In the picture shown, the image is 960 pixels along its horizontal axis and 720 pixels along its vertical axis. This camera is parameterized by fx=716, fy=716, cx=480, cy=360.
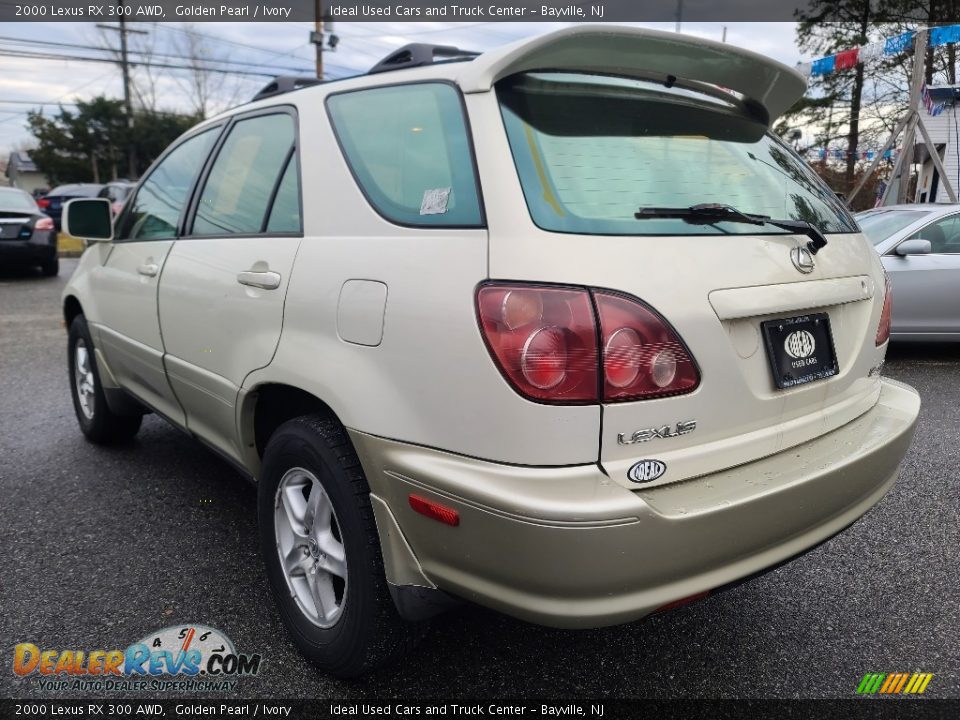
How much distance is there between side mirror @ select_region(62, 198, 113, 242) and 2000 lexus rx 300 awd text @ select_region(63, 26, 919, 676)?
1.58 metres

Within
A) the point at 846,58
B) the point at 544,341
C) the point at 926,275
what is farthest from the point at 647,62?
the point at 846,58

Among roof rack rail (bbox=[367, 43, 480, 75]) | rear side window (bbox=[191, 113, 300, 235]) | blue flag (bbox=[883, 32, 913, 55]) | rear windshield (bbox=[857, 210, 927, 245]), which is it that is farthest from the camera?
blue flag (bbox=[883, 32, 913, 55])

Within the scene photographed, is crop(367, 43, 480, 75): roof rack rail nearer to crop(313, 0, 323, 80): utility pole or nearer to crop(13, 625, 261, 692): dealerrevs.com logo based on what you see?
crop(13, 625, 261, 692): dealerrevs.com logo

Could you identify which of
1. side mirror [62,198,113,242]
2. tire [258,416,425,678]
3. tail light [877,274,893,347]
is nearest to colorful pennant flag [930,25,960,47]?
tail light [877,274,893,347]

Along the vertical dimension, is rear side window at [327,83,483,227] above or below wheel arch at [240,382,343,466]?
above

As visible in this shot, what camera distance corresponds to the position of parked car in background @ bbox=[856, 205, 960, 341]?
5934 millimetres

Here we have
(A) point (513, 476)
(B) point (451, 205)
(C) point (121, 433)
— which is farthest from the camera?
(C) point (121, 433)

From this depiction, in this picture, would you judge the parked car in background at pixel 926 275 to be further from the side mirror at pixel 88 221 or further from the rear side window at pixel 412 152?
the side mirror at pixel 88 221

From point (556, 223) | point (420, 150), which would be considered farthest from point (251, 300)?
point (556, 223)

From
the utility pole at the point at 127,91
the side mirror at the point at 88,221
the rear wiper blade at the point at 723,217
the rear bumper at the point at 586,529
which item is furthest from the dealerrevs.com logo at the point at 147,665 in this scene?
the utility pole at the point at 127,91

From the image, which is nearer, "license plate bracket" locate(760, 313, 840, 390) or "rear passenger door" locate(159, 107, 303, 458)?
"license plate bracket" locate(760, 313, 840, 390)

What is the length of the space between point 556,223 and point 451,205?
29 cm

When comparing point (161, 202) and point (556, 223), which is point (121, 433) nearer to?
point (161, 202)

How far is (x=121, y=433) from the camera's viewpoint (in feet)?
13.2
